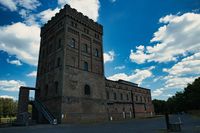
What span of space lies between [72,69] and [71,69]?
23 centimetres

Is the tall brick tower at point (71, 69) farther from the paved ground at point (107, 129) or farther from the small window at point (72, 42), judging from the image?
the paved ground at point (107, 129)

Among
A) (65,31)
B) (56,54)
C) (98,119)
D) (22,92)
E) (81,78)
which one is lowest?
(98,119)

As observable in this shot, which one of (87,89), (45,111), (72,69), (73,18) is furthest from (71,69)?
(73,18)

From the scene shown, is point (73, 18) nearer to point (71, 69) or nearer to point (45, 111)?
point (71, 69)

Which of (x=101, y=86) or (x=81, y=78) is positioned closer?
(x=81, y=78)

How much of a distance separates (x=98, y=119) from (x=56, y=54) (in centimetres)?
1449

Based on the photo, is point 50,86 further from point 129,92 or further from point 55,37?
point 129,92

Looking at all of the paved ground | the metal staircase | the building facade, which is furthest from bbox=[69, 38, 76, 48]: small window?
the paved ground

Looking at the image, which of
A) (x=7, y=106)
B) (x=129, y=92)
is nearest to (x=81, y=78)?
(x=129, y=92)

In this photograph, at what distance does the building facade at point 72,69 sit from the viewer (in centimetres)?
2742

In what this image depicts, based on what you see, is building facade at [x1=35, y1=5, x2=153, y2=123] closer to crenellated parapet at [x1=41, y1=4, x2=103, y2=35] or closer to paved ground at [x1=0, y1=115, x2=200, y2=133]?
crenellated parapet at [x1=41, y1=4, x2=103, y2=35]

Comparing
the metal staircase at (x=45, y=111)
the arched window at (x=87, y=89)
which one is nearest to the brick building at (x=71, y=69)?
the arched window at (x=87, y=89)

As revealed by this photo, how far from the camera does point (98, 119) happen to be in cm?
3100

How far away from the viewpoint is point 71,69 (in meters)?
29.2
